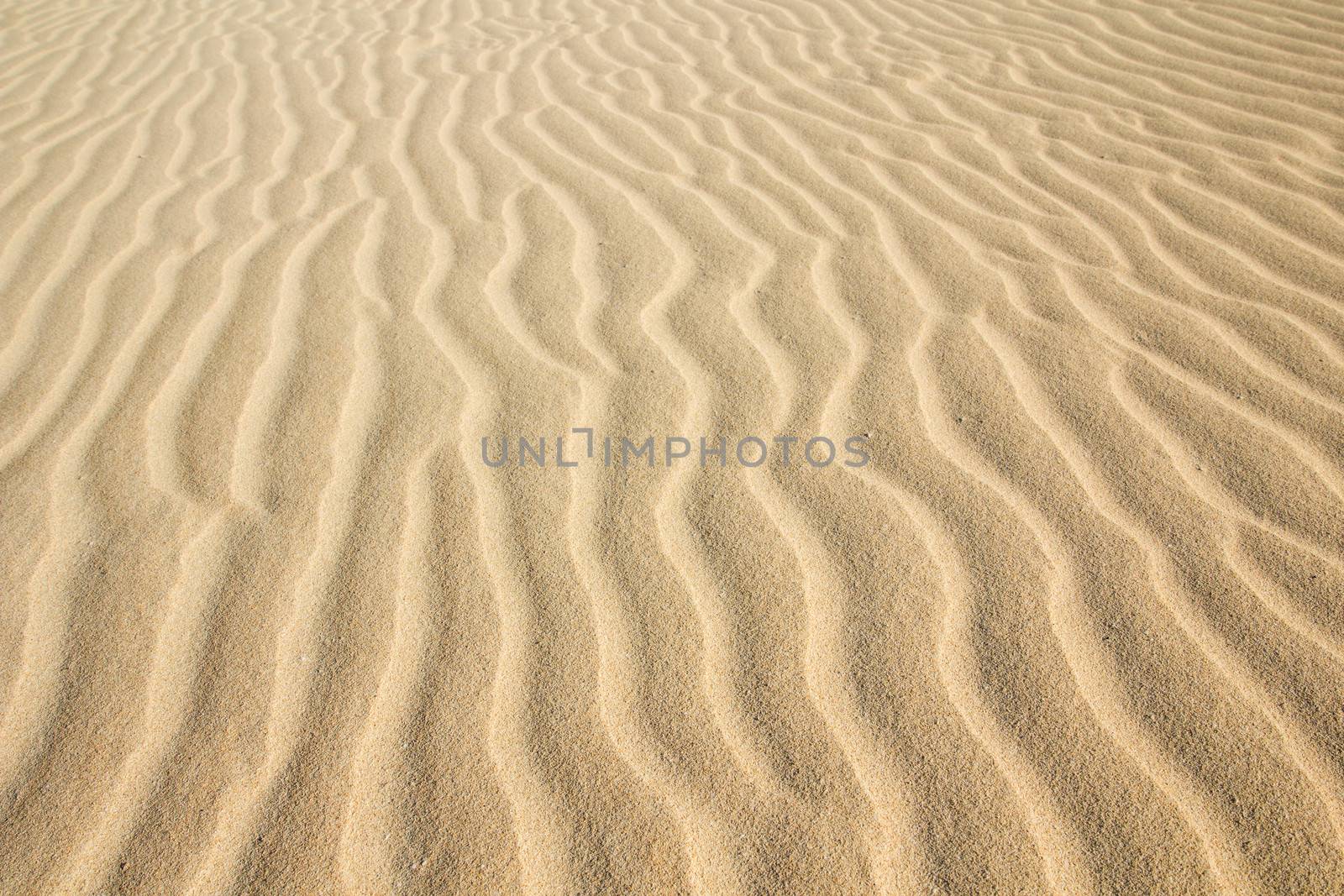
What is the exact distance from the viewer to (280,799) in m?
1.50

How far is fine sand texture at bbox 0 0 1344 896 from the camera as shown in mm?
1441

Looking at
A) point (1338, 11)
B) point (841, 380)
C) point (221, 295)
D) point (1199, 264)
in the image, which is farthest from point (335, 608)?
point (1338, 11)

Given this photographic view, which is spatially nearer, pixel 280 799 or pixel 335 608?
pixel 280 799

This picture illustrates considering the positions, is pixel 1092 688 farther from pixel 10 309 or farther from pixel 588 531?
pixel 10 309

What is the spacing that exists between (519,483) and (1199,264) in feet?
6.72

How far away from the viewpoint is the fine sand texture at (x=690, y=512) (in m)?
1.44

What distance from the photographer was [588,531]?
1955 millimetres

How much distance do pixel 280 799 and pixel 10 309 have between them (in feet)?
6.98

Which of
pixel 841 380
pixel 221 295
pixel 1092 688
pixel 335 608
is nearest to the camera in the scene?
pixel 1092 688

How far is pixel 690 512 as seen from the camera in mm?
1992

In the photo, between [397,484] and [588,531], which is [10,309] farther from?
[588,531]

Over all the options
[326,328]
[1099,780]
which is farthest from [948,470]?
[326,328]

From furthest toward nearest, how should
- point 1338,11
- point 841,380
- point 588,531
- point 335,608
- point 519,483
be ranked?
point 1338,11 → point 841,380 → point 519,483 → point 588,531 → point 335,608

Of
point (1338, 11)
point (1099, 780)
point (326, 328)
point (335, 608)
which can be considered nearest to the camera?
point (1099, 780)
